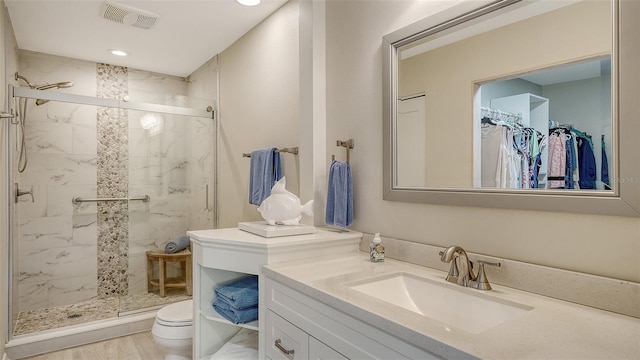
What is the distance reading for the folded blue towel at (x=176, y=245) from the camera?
3.18 metres

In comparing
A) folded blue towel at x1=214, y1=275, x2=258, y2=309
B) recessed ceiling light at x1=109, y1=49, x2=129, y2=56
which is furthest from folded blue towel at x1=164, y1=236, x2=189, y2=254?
recessed ceiling light at x1=109, y1=49, x2=129, y2=56

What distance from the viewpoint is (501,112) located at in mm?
1282

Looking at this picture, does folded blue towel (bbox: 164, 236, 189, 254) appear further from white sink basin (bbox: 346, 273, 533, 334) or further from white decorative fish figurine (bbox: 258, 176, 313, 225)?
white sink basin (bbox: 346, 273, 533, 334)

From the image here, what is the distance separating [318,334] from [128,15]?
8.25 ft

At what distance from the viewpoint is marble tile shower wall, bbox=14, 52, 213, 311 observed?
3.08m

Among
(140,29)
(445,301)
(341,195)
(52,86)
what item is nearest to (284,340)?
(445,301)

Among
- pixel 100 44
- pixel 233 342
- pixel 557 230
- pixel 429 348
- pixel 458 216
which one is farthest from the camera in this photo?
pixel 100 44

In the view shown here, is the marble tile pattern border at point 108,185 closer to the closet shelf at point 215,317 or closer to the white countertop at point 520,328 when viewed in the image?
the closet shelf at point 215,317

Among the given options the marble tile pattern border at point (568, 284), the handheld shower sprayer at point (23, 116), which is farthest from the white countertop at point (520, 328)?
the handheld shower sprayer at point (23, 116)

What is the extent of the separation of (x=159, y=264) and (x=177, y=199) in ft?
1.88

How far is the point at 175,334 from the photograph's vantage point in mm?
2109

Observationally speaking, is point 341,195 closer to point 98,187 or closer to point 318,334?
point 318,334

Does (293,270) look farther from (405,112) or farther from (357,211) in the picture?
(405,112)

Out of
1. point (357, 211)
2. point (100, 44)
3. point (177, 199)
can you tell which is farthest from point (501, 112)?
point (100, 44)
